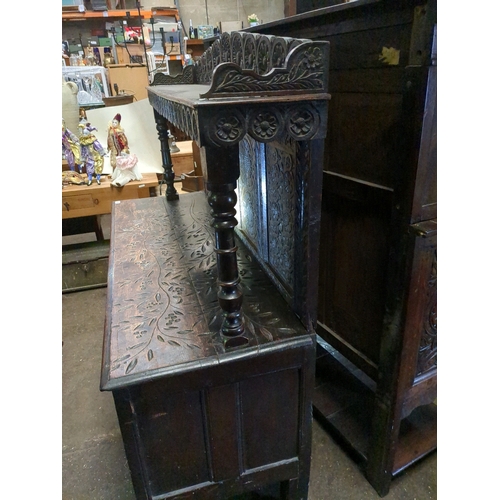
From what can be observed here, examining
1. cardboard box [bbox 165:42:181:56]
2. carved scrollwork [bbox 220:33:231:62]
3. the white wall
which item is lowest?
carved scrollwork [bbox 220:33:231:62]

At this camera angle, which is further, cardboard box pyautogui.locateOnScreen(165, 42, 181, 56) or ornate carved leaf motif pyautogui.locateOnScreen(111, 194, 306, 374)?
cardboard box pyautogui.locateOnScreen(165, 42, 181, 56)

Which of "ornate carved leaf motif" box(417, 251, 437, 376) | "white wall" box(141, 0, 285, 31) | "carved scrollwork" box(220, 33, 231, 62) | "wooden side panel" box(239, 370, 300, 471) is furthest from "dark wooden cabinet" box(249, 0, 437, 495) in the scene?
"white wall" box(141, 0, 285, 31)

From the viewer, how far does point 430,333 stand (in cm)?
108

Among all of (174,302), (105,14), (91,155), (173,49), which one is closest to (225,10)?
(173,49)

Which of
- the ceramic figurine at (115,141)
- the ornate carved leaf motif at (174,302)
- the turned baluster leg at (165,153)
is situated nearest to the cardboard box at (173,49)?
the ceramic figurine at (115,141)

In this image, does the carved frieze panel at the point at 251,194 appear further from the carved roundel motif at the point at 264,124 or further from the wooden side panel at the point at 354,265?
the carved roundel motif at the point at 264,124

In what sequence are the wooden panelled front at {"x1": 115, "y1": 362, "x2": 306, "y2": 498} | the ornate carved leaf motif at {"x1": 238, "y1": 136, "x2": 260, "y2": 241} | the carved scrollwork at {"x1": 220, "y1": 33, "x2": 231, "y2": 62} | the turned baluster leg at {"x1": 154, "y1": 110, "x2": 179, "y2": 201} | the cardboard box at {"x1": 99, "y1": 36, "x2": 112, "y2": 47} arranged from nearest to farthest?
the wooden panelled front at {"x1": 115, "y1": 362, "x2": 306, "y2": 498}
the carved scrollwork at {"x1": 220, "y1": 33, "x2": 231, "y2": 62}
the ornate carved leaf motif at {"x1": 238, "y1": 136, "x2": 260, "y2": 241}
the turned baluster leg at {"x1": 154, "y1": 110, "x2": 179, "y2": 201}
the cardboard box at {"x1": 99, "y1": 36, "x2": 112, "y2": 47}

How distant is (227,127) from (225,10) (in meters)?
4.77

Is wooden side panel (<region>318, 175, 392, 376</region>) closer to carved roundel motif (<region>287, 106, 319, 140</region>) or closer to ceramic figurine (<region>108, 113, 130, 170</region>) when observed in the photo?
carved roundel motif (<region>287, 106, 319, 140</region>)

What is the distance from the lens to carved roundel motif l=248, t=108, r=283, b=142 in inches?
29.0

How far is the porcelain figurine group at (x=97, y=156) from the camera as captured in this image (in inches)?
93.4

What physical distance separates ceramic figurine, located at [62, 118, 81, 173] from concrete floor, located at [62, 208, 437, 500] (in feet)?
4.09

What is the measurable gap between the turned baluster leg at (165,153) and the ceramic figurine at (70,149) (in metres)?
0.77

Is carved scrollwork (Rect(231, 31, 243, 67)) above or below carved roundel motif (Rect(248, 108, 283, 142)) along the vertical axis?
above
